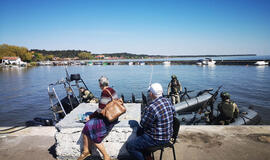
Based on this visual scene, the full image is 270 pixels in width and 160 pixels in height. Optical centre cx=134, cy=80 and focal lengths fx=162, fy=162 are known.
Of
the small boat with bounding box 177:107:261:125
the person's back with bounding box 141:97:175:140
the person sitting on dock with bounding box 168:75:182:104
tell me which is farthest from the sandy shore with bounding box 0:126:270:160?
the person sitting on dock with bounding box 168:75:182:104

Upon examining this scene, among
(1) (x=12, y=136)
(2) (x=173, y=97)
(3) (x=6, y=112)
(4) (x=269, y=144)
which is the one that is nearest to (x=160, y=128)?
(4) (x=269, y=144)

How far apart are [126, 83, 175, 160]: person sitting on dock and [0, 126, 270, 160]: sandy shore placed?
101cm

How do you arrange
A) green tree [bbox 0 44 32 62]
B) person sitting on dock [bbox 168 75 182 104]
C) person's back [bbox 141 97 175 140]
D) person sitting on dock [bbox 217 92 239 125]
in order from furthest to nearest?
green tree [bbox 0 44 32 62]
person sitting on dock [bbox 168 75 182 104]
person sitting on dock [bbox 217 92 239 125]
person's back [bbox 141 97 175 140]

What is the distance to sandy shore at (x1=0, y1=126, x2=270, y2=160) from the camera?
12.1ft

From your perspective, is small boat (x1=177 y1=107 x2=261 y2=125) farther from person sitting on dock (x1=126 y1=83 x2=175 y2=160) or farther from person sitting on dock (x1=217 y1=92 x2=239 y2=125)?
person sitting on dock (x1=126 y1=83 x2=175 y2=160)

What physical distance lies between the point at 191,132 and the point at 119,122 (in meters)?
2.34

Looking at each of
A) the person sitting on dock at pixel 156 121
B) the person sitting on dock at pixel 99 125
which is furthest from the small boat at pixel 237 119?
the person sitting on dock at pixel 99 125

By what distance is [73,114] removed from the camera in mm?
4043

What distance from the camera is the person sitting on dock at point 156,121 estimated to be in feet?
8.98

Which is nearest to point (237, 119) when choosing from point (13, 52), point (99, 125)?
point (99, 125)

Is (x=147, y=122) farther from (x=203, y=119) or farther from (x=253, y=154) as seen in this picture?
(x=203, y=119)

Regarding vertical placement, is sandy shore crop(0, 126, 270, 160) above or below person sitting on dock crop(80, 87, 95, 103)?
below

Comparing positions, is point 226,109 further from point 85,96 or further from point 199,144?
point 85,96

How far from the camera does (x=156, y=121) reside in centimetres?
276
